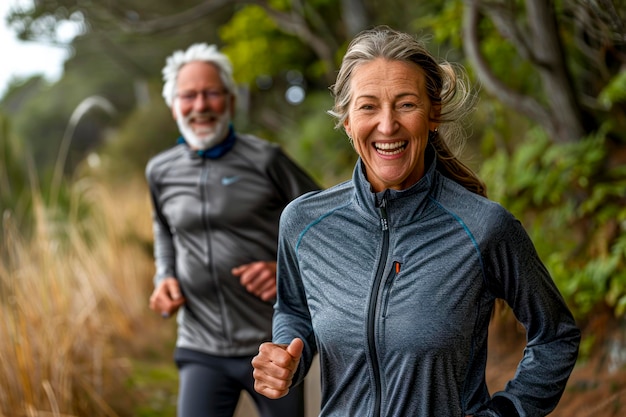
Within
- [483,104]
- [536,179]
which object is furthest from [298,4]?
[536,179]

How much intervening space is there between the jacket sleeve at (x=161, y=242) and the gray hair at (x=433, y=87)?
1.75 m

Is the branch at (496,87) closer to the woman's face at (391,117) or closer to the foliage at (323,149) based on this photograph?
the woman's face at (391,117)

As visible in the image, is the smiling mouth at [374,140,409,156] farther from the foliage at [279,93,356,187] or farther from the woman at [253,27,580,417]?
the foliage at [279,93,356,187]

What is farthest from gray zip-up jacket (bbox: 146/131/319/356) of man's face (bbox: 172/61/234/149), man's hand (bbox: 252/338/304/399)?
man's hand (bbox: 252/338/304/399)

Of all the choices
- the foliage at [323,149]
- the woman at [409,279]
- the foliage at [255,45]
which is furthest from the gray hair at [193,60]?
the foliage at [255,45]

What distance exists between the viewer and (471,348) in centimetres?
209

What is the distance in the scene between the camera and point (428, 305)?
2045mm

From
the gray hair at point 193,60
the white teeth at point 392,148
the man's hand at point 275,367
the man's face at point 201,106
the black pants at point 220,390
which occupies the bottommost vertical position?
the black pants at point 220,390

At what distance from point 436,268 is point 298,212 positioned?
1.55ft

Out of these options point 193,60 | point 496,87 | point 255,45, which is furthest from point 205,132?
point 255,45

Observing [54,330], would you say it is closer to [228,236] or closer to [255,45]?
[228,236]

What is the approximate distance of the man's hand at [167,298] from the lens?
3664 mm

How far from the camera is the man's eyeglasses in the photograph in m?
3.88

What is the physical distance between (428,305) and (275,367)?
0.43 m
